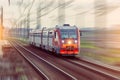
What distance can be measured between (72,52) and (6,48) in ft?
32.0

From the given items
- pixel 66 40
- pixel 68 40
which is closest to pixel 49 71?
pixel 66 40

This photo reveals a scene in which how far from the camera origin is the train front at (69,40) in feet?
97.7

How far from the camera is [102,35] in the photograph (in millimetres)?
28938

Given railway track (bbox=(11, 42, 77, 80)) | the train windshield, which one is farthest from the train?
railway track (bbox=(11, 42, 77, 80))

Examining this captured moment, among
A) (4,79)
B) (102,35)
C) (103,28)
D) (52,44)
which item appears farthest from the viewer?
(52,44)

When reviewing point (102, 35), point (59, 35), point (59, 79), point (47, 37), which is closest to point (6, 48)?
point (47, 37)

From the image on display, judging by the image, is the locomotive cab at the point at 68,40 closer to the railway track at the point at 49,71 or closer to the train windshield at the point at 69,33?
Result: the train windshield at the point at 69,33

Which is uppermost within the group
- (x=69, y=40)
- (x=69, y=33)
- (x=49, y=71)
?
(x=69, y=33)

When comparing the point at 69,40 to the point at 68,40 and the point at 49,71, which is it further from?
the point at 49,71

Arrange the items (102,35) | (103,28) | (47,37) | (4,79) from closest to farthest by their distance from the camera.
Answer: (4,79), (103,28), (102,35), (47,37)

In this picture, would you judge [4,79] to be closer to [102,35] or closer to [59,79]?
[59,79]

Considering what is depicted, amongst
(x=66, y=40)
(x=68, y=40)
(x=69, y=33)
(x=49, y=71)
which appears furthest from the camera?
(x=69, y=33)

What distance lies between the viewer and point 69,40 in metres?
30.5

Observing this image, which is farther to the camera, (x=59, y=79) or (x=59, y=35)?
(x=59, y=35)
